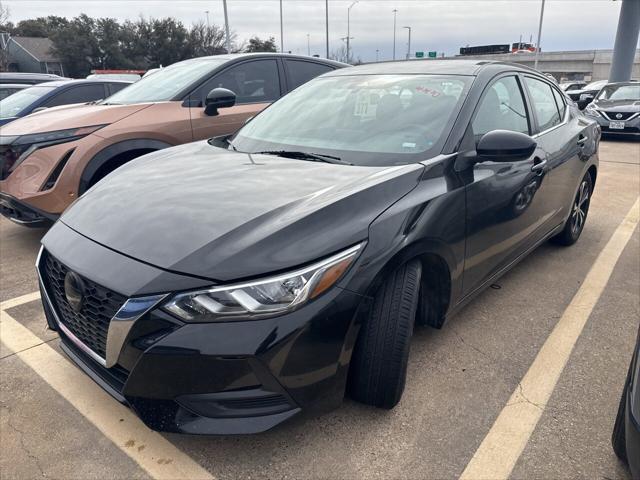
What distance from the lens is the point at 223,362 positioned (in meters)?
1.66

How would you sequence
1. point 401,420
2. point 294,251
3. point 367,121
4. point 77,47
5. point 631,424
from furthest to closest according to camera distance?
point 77,47
point 367,121
point 401,420
point 294,251
point 631,424

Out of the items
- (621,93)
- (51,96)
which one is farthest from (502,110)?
(621,93)

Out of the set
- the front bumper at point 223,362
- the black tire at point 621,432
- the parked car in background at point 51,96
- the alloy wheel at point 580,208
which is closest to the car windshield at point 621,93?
the alloy wheel at point 580,208

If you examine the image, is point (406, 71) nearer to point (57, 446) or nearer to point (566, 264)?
point (566, 264)

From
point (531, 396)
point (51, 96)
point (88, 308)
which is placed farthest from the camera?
point (51, 96)

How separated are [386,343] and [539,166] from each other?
1.87m

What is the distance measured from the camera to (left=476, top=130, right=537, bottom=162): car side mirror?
243cm

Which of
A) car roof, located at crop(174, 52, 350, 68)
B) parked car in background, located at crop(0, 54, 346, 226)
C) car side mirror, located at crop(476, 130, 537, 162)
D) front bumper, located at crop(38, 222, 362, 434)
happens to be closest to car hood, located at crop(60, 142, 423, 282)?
front bumper, located at crop(38, 222, 362, 434)

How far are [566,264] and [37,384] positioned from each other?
3870 mm

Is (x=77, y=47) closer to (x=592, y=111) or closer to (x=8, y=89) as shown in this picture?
(x=8, y=89)

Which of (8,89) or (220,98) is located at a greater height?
(220,98)

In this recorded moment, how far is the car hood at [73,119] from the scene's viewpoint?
4.21 m

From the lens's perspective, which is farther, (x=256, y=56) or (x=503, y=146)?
(x=256, y=56)

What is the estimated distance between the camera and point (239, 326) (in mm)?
1667
